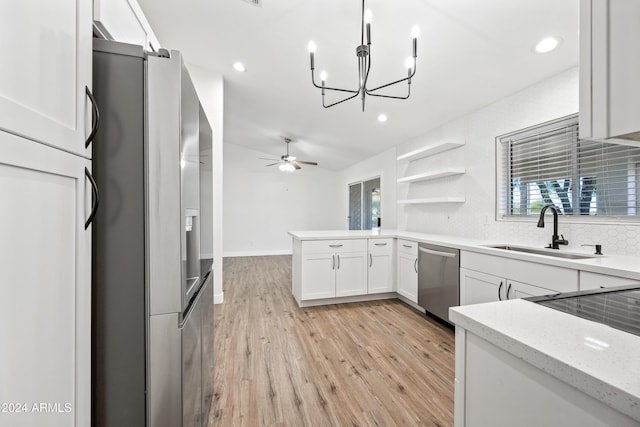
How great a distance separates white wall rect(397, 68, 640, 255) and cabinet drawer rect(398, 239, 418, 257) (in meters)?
0.61

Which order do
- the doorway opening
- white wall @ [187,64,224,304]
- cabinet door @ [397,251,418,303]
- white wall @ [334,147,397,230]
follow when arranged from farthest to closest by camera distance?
the doorway opening
white wall @ [334,147,397,230]
white wall @ [187,64,224,304]
cabinet door @ [397,251,418,303]

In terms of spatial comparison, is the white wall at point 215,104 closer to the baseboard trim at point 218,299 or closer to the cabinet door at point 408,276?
the baseboard trim at point 218,299

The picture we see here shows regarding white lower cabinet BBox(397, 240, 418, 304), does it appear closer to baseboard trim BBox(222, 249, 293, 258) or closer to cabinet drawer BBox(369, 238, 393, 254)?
Result: cabinet drawer BBox(369, 238, 393, 254)

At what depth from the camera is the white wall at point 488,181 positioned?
209 centimetres

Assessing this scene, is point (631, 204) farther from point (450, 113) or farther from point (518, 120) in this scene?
point (450, 113)

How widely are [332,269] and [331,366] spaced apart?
4.45 feet

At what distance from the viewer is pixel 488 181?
2939mm

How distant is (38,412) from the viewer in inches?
23.0

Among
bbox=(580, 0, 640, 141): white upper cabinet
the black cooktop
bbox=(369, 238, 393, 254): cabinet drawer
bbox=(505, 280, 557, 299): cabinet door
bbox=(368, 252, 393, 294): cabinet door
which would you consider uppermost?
bbox=(580, 0, 640, 141): white upper cabinet

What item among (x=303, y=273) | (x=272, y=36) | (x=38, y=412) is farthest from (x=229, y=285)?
→ (x=38, y=412)

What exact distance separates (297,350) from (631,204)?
276 centimetres

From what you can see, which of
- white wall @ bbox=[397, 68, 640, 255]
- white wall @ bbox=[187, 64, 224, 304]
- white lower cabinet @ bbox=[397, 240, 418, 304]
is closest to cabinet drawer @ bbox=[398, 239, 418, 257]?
white lower cabinet @ bbox=[397, 240, 418, 304]

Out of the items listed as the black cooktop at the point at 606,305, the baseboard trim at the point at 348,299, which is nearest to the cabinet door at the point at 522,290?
the black cooktop at the point at 606,305

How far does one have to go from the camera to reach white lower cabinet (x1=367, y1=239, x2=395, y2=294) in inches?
138
